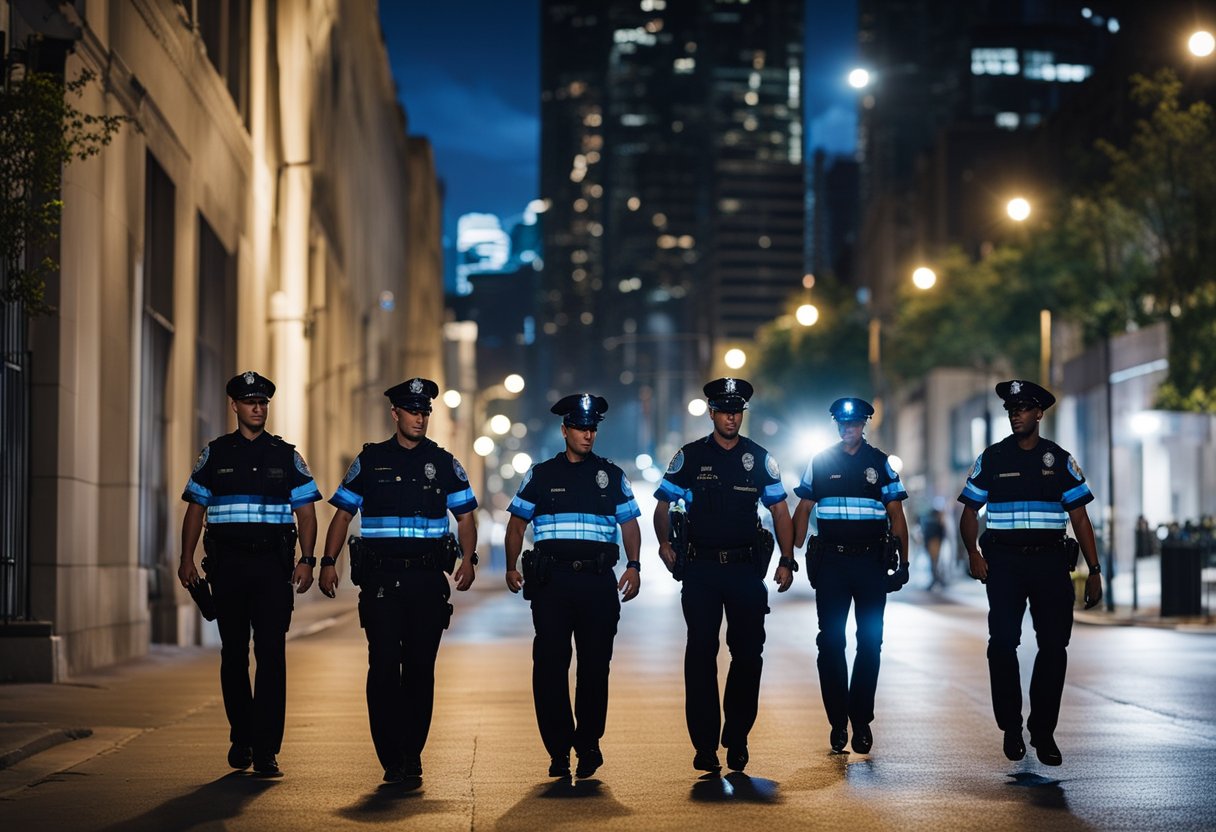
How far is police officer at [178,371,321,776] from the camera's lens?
36.1 feet

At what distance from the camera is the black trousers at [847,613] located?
11766mm

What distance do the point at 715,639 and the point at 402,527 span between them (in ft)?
5.92

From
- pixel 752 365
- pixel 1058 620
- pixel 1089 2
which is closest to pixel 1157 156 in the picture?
pixel 1058 620

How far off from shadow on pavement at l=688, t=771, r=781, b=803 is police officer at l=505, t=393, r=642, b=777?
647mm

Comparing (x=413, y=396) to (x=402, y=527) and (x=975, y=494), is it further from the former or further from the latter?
(x=975, y=494)

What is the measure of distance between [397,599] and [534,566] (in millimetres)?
735

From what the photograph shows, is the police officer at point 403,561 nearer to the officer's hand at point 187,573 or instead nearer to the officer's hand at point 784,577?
the officer's hand at point 187,573

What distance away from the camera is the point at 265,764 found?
11.2 metres

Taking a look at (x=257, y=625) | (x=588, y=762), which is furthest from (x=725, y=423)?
(x=257, y=625)

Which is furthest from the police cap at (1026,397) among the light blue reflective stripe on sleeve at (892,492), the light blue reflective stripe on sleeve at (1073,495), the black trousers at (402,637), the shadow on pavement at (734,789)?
the black trousers at (402,637)

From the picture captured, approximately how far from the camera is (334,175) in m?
64.4

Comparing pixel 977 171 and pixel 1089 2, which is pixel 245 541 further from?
pixel 1089 2

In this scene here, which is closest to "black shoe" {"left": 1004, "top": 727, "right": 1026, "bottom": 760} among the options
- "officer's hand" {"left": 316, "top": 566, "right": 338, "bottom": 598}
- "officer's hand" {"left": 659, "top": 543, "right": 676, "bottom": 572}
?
"officer's hand" {"left": 659, "top": 543, "right": 676, "bottom": 572}

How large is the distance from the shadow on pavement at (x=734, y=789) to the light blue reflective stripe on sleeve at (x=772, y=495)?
1500 mm
